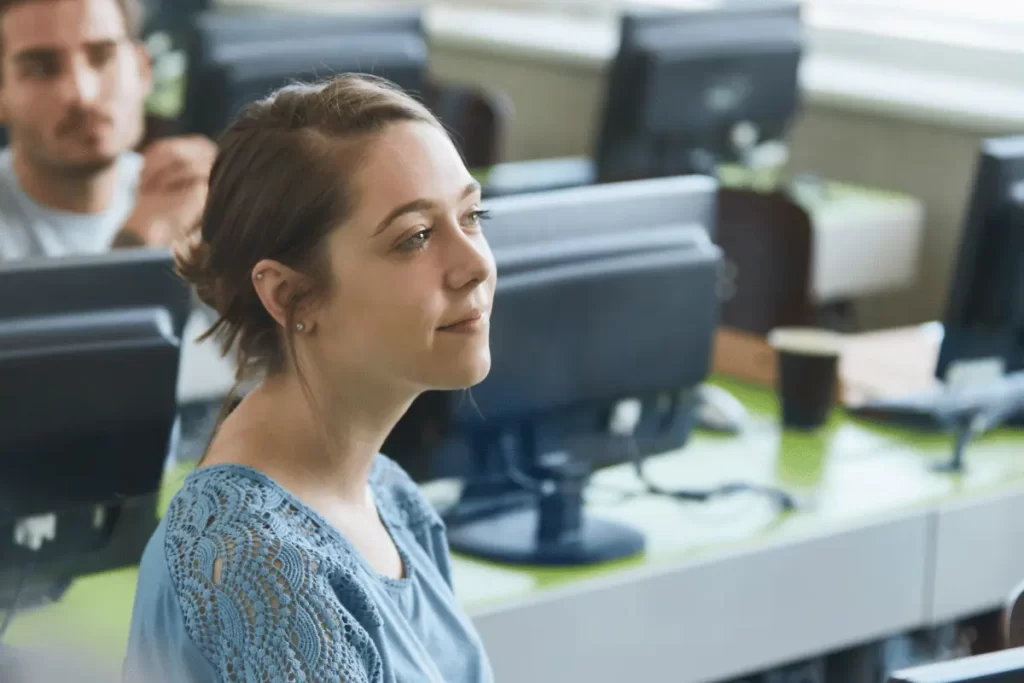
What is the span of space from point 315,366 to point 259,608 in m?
0.22

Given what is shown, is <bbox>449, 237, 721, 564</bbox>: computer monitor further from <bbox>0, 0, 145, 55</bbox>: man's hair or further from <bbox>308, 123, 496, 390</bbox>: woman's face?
<bbox>0, 0, 145, 55</bbox>: man's hair

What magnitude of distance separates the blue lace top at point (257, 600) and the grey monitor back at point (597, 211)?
60cm

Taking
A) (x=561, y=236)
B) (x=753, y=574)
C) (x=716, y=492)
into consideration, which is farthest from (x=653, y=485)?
(x=561, y=236)

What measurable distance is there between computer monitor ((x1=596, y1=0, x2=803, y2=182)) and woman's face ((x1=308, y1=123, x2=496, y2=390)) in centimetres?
152

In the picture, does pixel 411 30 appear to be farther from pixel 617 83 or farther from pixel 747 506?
pixel 747 506

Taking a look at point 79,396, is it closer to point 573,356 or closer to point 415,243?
point 415,243

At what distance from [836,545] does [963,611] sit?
0.27 metres

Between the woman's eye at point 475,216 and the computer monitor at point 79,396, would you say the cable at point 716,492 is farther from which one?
the woman's eye at point 475,216

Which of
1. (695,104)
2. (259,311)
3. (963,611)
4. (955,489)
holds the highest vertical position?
(259,311)

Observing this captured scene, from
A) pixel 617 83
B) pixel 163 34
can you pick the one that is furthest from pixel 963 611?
pixel 163 34

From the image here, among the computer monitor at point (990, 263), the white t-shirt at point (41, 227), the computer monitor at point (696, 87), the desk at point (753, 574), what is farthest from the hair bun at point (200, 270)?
the computer monitor at point (696, 87)

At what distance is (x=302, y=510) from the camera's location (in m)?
1.22

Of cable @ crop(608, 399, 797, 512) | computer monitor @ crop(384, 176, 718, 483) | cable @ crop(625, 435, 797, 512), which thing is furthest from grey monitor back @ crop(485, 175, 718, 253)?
cable @ crop(625, 435, 797, 512)

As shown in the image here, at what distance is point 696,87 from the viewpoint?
310cm
